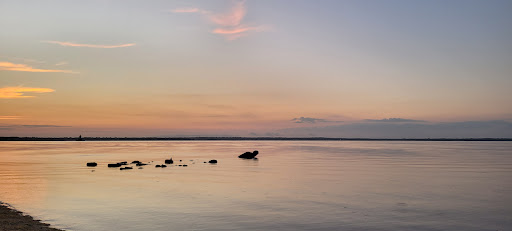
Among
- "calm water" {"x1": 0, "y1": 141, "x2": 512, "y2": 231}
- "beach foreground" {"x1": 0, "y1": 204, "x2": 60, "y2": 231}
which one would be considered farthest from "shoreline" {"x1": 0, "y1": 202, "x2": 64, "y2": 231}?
"calm water" {"x1": 0, "y1": 141, "x2": 512, "y2": 231}

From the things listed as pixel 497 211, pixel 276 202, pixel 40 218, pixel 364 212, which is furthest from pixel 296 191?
pixel 40 218

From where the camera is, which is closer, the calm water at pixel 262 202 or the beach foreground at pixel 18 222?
the beach foreground at pixel 18 222

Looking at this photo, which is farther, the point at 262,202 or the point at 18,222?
the point at 262,202

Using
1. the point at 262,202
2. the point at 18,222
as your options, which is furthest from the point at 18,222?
the point at 262,202

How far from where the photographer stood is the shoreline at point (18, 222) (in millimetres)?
18203

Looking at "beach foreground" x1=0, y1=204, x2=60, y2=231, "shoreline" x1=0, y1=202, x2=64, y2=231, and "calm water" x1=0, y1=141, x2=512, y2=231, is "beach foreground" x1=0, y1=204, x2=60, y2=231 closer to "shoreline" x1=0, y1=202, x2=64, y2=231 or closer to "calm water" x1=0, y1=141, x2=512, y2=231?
"shoreline" x1=0, y1=202, x2=64, y2=231

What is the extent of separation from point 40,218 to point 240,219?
1109cm

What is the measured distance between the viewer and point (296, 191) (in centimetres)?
3444

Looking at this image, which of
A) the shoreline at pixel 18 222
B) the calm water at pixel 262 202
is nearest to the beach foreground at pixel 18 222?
the shoreline at pixel 18 222

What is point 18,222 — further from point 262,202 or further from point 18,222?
point 262,202

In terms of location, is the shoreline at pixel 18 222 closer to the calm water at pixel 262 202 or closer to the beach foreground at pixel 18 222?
the beach foreground at pixel 18 222

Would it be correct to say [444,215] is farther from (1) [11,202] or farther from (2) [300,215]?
(1) [11,202]

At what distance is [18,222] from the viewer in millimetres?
19578

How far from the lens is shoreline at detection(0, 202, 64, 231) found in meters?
18.2
